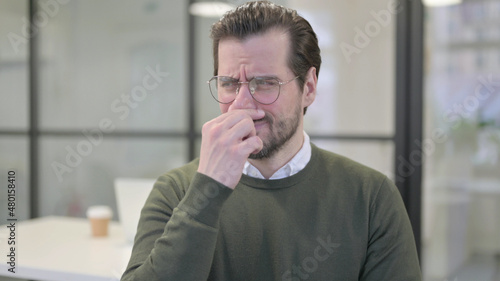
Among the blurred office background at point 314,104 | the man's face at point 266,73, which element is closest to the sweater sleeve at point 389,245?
the man's face at point 266,73

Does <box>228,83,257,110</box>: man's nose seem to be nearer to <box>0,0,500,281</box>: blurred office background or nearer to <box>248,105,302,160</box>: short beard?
<box>248,105,302,160</box>: short beard

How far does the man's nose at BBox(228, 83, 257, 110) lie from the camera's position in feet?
4.62

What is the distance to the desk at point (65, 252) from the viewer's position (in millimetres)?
1820

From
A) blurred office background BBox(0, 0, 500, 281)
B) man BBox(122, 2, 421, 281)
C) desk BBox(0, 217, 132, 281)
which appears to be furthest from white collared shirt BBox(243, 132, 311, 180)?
blurred office background BBox(0, 0, 500, 281)

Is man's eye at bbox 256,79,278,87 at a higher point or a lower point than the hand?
higher

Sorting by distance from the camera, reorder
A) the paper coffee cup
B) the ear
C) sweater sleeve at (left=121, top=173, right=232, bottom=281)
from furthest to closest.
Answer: the paper coffee cup < the ear < sweater sleeve at (left=121, top=173, right=232, bottom=281)

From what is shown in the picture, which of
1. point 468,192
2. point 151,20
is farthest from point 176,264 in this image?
point 151,20

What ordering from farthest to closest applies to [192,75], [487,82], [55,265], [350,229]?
[192,75] → [487,82] → [55,265] → [350,229]

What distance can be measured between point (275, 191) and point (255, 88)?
0.29 m

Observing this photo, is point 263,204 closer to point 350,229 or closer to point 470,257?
point 350,229

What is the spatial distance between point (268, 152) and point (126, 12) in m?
2.70

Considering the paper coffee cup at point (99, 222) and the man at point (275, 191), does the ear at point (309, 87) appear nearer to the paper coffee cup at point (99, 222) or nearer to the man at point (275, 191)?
the man at point (275, 191)

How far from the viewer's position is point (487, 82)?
110 inches

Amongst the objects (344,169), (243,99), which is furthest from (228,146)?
(344,169)
